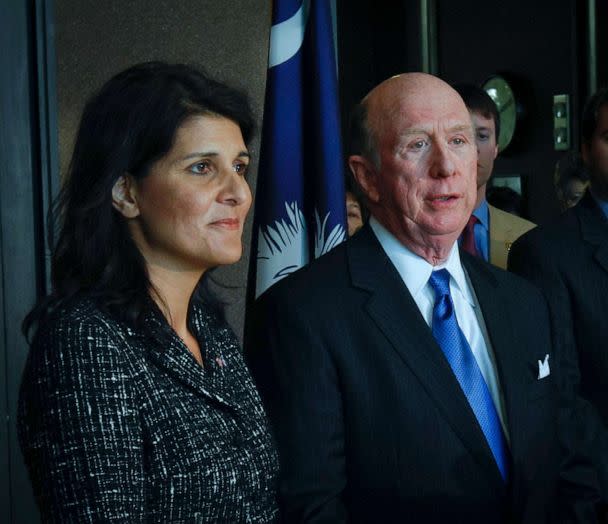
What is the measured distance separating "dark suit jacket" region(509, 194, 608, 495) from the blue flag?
74 cm

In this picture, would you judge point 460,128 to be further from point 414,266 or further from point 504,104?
point 504,104

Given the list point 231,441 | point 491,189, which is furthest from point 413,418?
point 491,189

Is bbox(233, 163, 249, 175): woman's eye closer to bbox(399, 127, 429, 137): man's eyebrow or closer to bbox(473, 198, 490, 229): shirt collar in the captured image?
bbox(399, 127, 429, 137): man's eyebrow

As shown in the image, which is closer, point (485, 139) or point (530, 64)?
point (485, 139)

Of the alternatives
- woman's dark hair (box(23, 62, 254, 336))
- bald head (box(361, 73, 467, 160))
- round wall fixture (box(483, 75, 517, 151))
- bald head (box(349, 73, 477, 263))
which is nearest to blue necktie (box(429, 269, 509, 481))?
bald head (box(349, 73, 477, 263))

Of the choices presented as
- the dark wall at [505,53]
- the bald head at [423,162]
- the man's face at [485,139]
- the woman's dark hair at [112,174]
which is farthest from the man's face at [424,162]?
the dark wall at [505,53]

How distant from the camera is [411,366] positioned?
1.71 m

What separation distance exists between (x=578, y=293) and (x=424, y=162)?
1.79ft

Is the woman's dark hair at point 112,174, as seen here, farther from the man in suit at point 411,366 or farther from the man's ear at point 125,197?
the man in suit at point 411,366

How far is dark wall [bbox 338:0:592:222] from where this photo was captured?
207 inches

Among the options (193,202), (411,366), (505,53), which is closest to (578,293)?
(411,366)

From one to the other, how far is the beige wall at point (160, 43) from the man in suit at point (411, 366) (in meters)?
0.98

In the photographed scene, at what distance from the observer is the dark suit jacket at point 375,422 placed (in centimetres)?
166

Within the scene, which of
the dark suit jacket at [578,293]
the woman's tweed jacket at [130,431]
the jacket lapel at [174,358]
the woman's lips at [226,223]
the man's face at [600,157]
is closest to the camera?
the woman's tweed jacket at [130,431]
